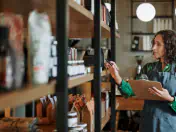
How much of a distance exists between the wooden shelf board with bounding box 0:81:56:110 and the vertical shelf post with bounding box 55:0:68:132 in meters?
0.08

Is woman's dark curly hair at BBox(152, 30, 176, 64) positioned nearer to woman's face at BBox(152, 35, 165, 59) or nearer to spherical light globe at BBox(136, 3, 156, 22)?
woman's face at BBox(152, 35, 165, 59)

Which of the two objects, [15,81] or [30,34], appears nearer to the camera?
[15,81]

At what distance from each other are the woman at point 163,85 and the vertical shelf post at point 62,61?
1607 mm

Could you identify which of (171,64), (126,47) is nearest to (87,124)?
(171,64)

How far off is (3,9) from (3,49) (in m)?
0.58

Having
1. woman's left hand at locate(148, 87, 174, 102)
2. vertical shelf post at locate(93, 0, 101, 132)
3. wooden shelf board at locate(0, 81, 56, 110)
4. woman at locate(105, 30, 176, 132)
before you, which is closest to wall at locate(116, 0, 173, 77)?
woman at locate(105, 30, 176, 132)

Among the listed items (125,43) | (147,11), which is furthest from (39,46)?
(125,43)

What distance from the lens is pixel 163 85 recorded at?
2732mm

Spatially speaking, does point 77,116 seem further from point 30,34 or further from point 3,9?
point 30,34

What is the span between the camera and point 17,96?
0.79 metres

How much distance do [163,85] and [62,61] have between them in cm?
184

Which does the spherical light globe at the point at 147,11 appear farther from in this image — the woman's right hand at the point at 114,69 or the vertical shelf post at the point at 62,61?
the vertical shelf post at the point at 62,61

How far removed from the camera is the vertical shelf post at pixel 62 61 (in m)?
1.05

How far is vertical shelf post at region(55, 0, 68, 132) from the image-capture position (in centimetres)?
105
